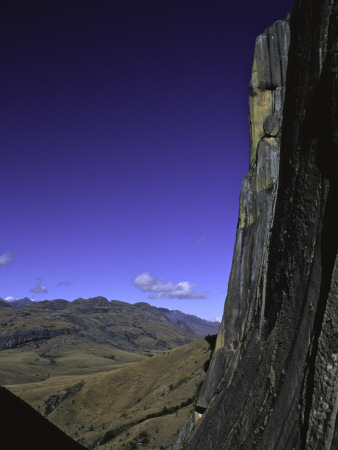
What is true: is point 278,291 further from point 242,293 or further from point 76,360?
point 76,360

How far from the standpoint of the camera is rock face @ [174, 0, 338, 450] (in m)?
5.14

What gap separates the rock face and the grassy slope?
1500 cm

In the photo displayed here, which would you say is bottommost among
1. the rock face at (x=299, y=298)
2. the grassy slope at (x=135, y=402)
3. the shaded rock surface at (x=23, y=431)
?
the grassy slope at (x=135, y=402)

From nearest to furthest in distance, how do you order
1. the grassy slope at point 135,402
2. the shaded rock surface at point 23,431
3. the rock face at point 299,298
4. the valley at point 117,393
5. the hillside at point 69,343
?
the rock face at point 299,298 < the shaded rock surface at point 23,431 < the grassy slope at point 135,402 < the valley at point 117,393 < the hillside at point 69,343

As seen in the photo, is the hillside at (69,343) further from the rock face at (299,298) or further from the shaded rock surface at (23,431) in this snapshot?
the rock face at (299,298)

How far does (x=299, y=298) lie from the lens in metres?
6.48

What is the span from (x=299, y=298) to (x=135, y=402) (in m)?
34.9

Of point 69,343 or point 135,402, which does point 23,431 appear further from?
point 69,343

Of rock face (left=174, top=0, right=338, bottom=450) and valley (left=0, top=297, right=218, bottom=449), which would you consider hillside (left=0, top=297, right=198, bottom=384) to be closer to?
valley (left=0, top=297, right=218, bottom=449)

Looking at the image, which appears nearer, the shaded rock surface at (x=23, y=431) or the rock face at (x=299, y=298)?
the rock face at (x=299, y=298)

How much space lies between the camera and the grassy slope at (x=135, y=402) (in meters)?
23.5

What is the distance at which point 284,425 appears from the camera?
559 centimetres

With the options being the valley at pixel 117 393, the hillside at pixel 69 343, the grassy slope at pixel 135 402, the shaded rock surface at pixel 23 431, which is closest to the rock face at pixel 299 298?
the shaded rock surface at pixel 23 431

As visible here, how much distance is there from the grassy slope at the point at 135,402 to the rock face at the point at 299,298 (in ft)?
49.2
